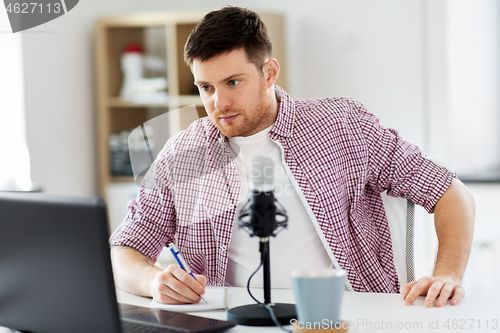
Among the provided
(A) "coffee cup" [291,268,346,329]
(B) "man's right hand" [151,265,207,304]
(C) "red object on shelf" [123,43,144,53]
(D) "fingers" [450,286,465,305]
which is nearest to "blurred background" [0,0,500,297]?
(C) "red object on shelf" [123,43,144,53]

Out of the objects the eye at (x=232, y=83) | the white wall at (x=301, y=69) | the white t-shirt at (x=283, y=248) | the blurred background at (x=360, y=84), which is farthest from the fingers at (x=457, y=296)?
the white wall at (x=301, y=69)

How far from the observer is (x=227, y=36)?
142 cm

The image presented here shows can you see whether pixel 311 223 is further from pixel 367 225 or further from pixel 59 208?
pixel 59 208

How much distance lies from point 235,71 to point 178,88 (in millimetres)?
2089

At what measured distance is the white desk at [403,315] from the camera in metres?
0.91

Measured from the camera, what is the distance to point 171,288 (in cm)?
111

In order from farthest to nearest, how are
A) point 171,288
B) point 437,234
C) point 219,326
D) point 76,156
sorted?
point 76,156 → point 437,234 → point 171,288 → point 219,326

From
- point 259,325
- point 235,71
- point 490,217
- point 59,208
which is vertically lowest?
point 490,217

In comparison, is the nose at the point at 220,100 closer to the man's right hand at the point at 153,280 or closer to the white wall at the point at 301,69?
the man's right hand at the point at 153,280

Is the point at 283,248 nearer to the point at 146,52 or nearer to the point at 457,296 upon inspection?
the point at 457,296

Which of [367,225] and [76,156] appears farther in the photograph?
[76,156]

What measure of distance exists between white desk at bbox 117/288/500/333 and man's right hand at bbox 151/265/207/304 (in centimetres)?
5

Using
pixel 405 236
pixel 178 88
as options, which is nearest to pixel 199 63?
pixel 405 236

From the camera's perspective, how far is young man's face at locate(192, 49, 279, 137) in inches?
56.2
